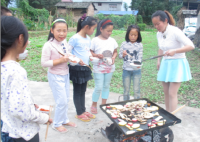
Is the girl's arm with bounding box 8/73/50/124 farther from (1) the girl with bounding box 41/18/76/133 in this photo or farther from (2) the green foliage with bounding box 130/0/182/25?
(2) the green foliage with bounding box 130/0/182/25

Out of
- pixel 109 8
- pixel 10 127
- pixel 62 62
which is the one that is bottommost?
pixel 10 127

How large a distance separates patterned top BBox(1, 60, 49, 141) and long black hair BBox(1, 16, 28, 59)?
0.11 metres

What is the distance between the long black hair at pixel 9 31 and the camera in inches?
42.1

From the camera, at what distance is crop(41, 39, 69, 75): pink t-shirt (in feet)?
6.84

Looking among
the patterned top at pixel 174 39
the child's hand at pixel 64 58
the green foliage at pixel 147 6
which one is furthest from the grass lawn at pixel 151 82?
the green foliage at pixel 147 6

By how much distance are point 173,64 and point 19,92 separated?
6.71ft

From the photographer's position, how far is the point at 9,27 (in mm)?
1078

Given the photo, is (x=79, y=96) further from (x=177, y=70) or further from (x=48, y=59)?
(x=177, y=70)

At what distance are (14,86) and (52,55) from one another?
111 centimetres

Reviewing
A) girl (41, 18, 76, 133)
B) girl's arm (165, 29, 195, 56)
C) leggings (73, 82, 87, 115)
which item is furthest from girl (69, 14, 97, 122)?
girl's arm (165, 29, 195, 56)

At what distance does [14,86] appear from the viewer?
3.51 feet

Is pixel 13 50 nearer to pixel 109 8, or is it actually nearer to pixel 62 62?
pixel 62 62

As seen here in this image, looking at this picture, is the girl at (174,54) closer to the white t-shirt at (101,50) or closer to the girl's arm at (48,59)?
the white t-shirt at (101,50)

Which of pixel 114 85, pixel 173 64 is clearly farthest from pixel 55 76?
pixel 114 85
